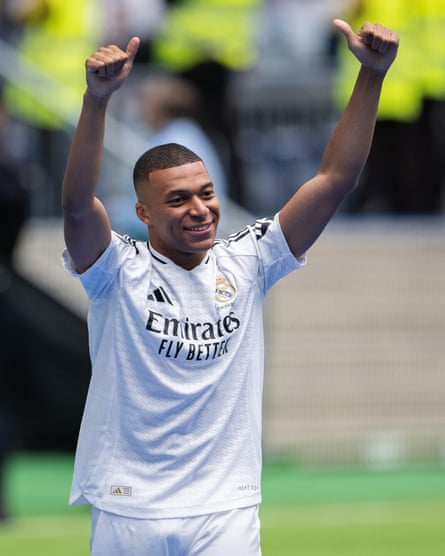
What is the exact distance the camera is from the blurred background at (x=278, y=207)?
13.1 meters

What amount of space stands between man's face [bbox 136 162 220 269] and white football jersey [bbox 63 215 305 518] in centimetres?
7

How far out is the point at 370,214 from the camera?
1609 centimetres

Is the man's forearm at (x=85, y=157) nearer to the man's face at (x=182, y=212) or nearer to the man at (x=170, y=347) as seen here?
the man at (x=170, y=347)

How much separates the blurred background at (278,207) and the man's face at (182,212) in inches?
229

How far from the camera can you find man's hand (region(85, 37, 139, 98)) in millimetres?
5105

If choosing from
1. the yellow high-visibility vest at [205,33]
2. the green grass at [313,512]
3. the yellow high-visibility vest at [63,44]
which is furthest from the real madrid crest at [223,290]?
the yellow high-visibility vest at [205,33]

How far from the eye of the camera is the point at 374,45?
5453 millimetres

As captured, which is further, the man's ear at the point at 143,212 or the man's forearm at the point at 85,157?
the man's ear at the point at 143,212

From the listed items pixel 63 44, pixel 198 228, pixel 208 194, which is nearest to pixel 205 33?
pixel 63 44

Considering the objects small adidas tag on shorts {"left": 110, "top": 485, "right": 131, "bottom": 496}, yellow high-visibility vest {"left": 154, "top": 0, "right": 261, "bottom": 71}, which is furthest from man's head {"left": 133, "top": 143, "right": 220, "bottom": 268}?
yellow high-visibility vest {"left": 154, "top": 0, "right": 261, "bottom": 71}

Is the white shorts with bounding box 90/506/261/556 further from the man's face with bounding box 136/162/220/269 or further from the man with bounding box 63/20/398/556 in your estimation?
the man's face with bounding box 136/162/220/269

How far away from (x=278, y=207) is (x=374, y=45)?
1023 centimetres

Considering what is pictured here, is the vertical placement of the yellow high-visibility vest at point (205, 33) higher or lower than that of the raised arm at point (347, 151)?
higher

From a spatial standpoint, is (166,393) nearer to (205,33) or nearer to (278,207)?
(205,33)
